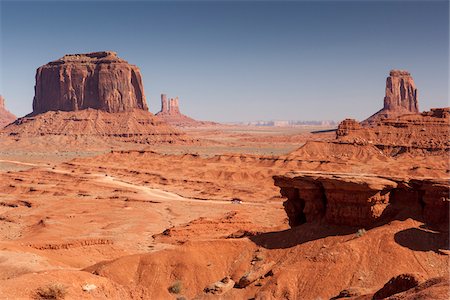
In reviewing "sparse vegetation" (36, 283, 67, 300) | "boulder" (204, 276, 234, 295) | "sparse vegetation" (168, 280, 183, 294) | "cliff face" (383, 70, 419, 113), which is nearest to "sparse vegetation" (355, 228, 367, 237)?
"boulder" (204, 276, 234, 295)

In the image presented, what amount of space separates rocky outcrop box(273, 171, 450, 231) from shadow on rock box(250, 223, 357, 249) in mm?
459

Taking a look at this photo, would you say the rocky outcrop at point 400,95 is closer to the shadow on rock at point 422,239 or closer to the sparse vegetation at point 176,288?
the shadow on rock at point 422,239

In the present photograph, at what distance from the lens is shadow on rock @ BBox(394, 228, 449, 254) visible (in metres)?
19.6

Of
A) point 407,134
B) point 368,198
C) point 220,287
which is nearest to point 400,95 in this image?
point 407,134

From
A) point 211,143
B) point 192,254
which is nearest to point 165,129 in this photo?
point 211,143

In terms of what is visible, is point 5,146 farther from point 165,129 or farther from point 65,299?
point 65,299

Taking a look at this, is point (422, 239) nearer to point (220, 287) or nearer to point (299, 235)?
point (299, 235)

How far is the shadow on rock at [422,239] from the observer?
19.6m

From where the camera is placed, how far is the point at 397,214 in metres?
22.0

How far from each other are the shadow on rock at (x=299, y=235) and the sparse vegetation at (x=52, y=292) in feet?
33.9

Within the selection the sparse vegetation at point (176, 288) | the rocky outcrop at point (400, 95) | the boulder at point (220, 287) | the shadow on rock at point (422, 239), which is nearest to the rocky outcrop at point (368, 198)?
the shadow on rock at point (422, 239)

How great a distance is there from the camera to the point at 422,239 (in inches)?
792

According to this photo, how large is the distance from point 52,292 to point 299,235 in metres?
12.3

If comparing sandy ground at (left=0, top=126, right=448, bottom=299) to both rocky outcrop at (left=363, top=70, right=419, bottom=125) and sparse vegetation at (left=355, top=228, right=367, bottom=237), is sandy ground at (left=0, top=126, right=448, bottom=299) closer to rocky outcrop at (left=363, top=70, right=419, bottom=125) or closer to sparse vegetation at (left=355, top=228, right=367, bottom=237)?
sparse vegetation at (left=355, top=228, right=367, bottom=237)
